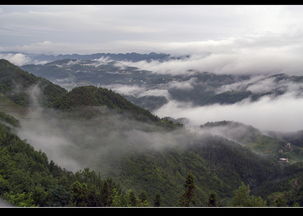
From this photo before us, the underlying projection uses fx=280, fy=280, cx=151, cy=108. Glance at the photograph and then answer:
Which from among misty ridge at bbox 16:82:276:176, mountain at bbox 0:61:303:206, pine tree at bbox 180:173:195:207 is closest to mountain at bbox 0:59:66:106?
mountain at bbox 0:61:303:206

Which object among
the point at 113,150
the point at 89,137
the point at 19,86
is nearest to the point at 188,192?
the point at 113,150

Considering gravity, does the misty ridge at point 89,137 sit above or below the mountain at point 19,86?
below

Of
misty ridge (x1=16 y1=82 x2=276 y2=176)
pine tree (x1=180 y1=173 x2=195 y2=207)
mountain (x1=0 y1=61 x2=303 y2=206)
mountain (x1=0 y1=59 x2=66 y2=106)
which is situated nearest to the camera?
pine tree (x1=180 y1=173 x2=195 y2=207)

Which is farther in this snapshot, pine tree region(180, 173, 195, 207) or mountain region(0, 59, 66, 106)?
mountain region(0, 59, 66, 106)

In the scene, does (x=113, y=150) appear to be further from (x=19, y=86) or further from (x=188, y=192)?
(x=188, y=192)

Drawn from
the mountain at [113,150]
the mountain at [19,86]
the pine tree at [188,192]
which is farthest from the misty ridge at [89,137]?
the pine tree at [188,192]

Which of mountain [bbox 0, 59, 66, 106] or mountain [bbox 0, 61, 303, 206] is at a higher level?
mountain [bbox 0, 59, 66, 106]

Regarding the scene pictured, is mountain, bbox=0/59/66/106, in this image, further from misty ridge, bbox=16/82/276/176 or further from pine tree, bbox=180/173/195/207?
pine tree, bbox=180/173/195/207

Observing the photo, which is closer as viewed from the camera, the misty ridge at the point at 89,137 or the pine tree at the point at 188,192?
the pine tree at the point at 188,192

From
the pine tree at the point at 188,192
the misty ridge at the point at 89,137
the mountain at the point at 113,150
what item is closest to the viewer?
the pine tree at the point at 188,192

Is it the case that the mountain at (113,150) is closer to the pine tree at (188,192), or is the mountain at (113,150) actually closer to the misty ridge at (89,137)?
the misty ridge at (89,137)

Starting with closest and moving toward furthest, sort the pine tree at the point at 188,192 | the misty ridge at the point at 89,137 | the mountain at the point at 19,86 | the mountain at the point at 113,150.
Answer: the pine tree at the point at 188,192, the mountain at the point at 113,150, the misty ridge at the point at 89,137, the mountain at the point at 19,86
